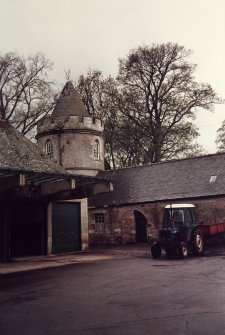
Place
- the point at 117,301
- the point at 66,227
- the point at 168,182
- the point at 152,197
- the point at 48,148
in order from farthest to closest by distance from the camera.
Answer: the point at 48,148
the point at 168,182
the point at 152,197
the point at 66,227
the point at 117,301

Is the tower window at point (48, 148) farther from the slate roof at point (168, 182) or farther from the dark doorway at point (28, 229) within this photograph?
the dark doorway at point (28, 229)

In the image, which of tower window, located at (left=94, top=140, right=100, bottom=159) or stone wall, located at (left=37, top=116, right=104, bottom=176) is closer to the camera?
stone wall, located at (left=37, top=116, right=104, bottom=176)

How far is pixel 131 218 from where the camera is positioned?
94.5 ft

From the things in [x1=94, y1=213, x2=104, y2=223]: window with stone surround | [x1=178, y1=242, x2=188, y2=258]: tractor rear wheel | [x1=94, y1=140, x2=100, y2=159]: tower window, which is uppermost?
[x1=94, y1=140, x2=100, y2=159]: tower window

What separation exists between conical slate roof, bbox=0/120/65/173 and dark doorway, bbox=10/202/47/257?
270 cm

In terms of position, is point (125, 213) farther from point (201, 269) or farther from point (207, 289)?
point (207, 289)

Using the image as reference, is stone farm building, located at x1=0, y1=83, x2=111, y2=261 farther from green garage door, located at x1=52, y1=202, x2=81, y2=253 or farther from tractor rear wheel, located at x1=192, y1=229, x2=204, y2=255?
tractor rear wheel, located at x1=192, y1=229, x2=204, y2=255

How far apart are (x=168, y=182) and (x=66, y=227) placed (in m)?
9.37

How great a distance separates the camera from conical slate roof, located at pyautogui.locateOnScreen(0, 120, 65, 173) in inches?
738

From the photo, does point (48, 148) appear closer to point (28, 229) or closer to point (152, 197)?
point (152, 197)

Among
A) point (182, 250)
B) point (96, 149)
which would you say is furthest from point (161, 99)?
point (182, 250)

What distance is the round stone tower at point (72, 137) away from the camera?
30.7m

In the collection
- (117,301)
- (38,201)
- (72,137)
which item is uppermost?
(72,137)

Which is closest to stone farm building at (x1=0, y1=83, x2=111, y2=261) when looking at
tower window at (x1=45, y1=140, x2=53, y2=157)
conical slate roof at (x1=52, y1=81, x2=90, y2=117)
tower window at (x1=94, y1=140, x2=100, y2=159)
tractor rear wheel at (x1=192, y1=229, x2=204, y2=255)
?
tractor rear wheel at (x1=192, y1=229, x2=204, y2=255)
